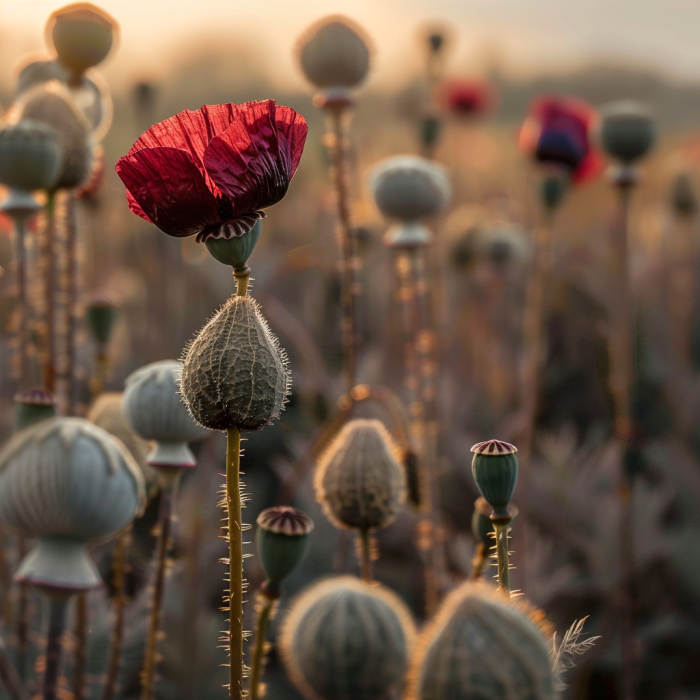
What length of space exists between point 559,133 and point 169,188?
144 centimetres

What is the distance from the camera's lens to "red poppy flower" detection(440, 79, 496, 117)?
3527mm

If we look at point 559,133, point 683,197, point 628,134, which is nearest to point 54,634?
point 628,134

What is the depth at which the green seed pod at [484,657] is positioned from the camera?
0.42 meters

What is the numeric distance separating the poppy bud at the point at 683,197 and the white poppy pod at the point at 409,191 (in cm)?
123

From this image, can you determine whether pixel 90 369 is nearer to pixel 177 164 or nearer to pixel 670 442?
pixel 670 442

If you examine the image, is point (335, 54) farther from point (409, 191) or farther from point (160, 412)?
point (160, 412)

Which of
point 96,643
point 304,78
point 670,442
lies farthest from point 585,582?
point 304,78

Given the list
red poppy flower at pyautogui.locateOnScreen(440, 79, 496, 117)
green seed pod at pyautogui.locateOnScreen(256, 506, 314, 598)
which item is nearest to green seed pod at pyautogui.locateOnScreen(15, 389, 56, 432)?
green seed pod at pyautogui.locateOnScreen(256, 506, 314, 598)

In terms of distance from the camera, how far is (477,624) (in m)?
0.44

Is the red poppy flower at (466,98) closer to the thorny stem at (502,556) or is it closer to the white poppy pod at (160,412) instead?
the white poppy pod at (160,412)

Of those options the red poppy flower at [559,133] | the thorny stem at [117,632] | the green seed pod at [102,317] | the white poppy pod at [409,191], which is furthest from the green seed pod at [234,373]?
the red poppy flower at [559,133]

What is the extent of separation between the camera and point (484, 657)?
0.43 metres

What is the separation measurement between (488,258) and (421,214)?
92 centimetres

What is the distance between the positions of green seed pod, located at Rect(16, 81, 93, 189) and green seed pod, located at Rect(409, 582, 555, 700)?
0.65 metres
